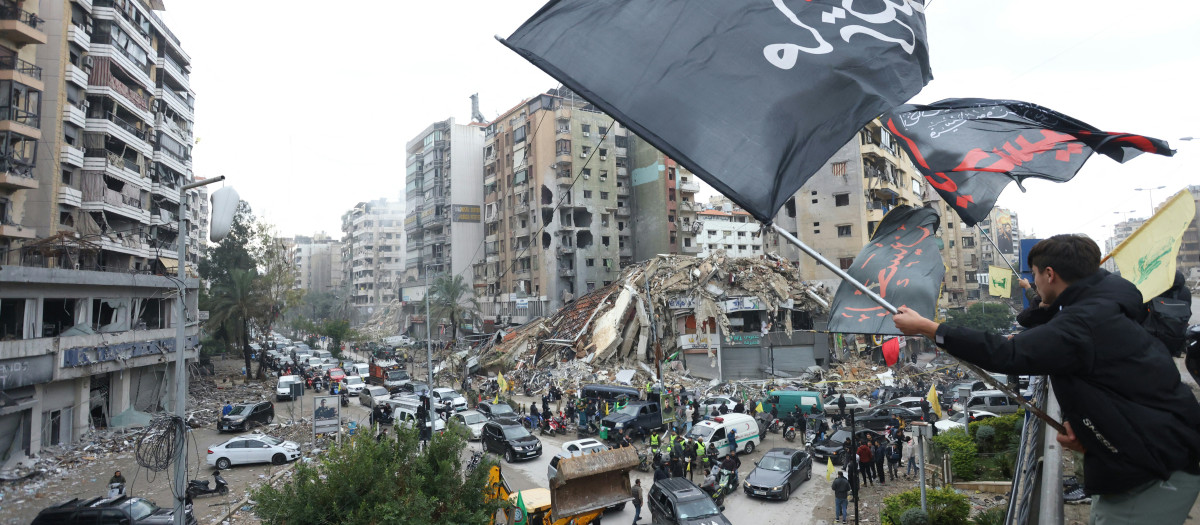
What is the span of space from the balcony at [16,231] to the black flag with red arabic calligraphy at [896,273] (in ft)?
108

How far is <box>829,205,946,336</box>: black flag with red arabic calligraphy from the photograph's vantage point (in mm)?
6855

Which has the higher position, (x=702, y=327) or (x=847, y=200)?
(x=847, y=200)

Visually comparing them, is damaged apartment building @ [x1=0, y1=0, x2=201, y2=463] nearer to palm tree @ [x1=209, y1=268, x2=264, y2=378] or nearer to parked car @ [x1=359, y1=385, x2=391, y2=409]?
palm tree @ [x1=209, y1=268, x2=264, y2=378]

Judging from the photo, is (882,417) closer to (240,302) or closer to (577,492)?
(577,492)

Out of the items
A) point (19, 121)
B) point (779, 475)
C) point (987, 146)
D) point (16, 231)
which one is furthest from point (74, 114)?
point (987, 146)

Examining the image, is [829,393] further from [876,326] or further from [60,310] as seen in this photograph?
[60,310]

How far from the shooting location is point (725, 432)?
68.0 ft

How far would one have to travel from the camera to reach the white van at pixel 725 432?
20281 mm

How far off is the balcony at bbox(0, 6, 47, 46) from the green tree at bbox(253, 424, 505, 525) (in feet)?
92.8

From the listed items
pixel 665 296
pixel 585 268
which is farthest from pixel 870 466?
pixel 585 268

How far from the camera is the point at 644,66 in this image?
4.18 metres

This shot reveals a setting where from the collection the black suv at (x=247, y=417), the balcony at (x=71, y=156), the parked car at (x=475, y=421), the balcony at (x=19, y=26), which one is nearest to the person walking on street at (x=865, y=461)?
the parked car at (x=475, y=421)

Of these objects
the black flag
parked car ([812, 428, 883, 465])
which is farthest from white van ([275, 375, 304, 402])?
the black flag

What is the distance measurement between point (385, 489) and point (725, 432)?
1492cm
